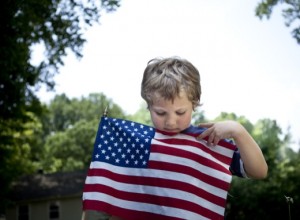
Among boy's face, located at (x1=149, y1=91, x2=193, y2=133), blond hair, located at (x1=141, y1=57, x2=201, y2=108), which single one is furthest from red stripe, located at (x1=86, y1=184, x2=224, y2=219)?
blond hair, located at (x1=141, y1=57, x2=201, y2=108)

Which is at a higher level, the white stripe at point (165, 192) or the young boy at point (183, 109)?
the young boy at point (183, 109)

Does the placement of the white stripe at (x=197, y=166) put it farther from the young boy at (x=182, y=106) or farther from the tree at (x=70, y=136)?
the tree at (x=70, y=136)

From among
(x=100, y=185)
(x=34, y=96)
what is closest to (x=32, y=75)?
(x=34, y=96)

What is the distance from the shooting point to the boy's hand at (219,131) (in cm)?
278

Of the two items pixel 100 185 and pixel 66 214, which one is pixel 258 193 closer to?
pixel 66 214

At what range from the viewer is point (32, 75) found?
64.1 feet

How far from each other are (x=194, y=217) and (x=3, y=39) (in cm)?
1619

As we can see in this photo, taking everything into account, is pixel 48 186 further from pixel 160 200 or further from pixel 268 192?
pixel 160 200

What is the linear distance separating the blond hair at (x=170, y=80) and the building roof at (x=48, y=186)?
28995 millimetres

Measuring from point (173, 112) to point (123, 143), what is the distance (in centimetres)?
51

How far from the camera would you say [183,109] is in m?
2.83

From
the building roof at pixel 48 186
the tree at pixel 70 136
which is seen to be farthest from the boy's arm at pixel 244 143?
the tree at pixel 70 136

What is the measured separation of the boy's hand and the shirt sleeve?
0.18m

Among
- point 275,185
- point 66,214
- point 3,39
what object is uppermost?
point 3,39
